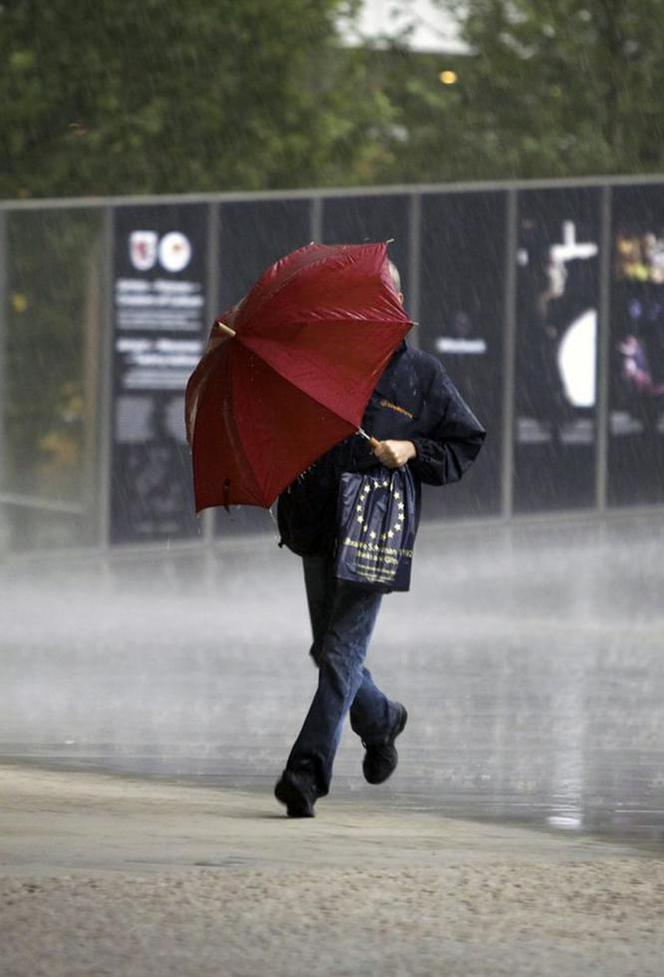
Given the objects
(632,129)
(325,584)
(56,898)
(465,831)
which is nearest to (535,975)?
(56,898)

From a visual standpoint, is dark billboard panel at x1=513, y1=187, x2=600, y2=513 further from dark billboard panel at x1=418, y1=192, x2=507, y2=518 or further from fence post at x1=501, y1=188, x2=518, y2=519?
dark billboard panel at x1=418, y1=192, x2=507, y2=518

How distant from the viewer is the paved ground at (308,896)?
17.8ft

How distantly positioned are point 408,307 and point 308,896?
16.8 m

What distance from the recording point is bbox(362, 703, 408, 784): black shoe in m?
8.24

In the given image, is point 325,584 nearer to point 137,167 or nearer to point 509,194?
point 509,194

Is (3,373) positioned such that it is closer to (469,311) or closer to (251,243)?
(251,243)

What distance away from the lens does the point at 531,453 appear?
23.9 metres

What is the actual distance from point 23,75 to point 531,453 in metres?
10.4

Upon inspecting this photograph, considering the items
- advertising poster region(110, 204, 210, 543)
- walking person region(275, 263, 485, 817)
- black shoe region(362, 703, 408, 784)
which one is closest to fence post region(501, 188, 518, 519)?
advertising poster region(110, 204, 210, 543)

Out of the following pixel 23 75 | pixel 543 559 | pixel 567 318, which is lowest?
pixel 543 559

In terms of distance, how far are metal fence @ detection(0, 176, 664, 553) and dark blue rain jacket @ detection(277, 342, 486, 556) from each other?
11.8 m

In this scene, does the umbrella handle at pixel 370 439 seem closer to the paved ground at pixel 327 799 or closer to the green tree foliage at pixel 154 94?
the paved ground at pixel 327 799

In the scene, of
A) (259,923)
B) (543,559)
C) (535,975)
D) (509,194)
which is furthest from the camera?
(509,194)

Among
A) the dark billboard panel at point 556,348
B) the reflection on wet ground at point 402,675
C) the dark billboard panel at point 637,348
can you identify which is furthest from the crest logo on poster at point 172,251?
the dark billboard panel at point 637,348
